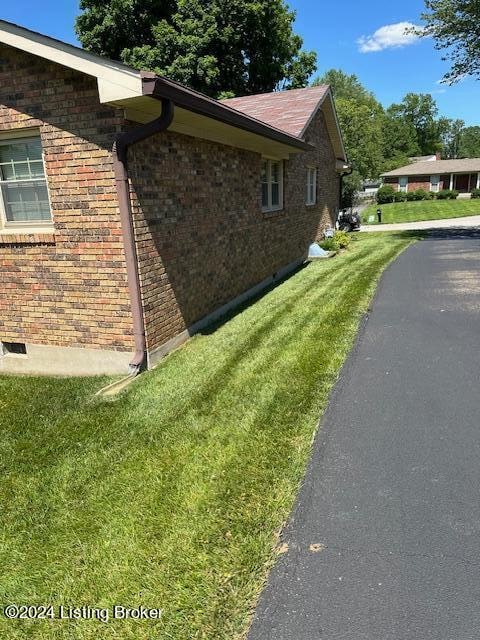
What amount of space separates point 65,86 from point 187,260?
8.79ft

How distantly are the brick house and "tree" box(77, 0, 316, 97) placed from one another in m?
18.4

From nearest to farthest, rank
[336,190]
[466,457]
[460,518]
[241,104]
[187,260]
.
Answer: [460,518] < [466,457] < [187,260] < [241,104] < [336,190]

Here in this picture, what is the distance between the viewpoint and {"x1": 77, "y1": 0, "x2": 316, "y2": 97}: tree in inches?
880

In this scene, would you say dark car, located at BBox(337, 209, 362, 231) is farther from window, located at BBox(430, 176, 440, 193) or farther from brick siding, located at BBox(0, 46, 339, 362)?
window, located at BBox(430, 176, 440, 193)

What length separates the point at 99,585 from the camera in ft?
8.31

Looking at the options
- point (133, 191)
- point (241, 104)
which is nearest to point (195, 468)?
point (133, 191)

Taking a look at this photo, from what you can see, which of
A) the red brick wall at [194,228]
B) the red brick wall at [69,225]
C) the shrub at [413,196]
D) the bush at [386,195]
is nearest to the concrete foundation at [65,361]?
the red brick wall at [69,225]

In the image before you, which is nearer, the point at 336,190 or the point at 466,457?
the point at 466,457

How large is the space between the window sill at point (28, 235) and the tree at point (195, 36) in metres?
20.2

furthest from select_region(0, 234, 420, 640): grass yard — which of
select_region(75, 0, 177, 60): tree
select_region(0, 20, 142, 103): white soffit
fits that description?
select_region(75, 0, 177, 60): tree

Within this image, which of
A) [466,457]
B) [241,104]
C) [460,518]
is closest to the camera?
[460,518]

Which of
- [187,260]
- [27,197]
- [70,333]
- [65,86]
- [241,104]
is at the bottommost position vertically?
[70,333]

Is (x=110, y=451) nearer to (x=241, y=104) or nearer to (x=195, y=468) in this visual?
(x=195, y=468)

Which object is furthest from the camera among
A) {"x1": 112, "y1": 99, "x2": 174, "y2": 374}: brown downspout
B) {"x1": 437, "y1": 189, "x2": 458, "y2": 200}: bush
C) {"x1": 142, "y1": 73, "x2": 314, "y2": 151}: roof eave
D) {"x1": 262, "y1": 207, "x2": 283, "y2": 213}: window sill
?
{"x1": 437, "y1": 189, "x2": 458, "y2": 200}: bush
